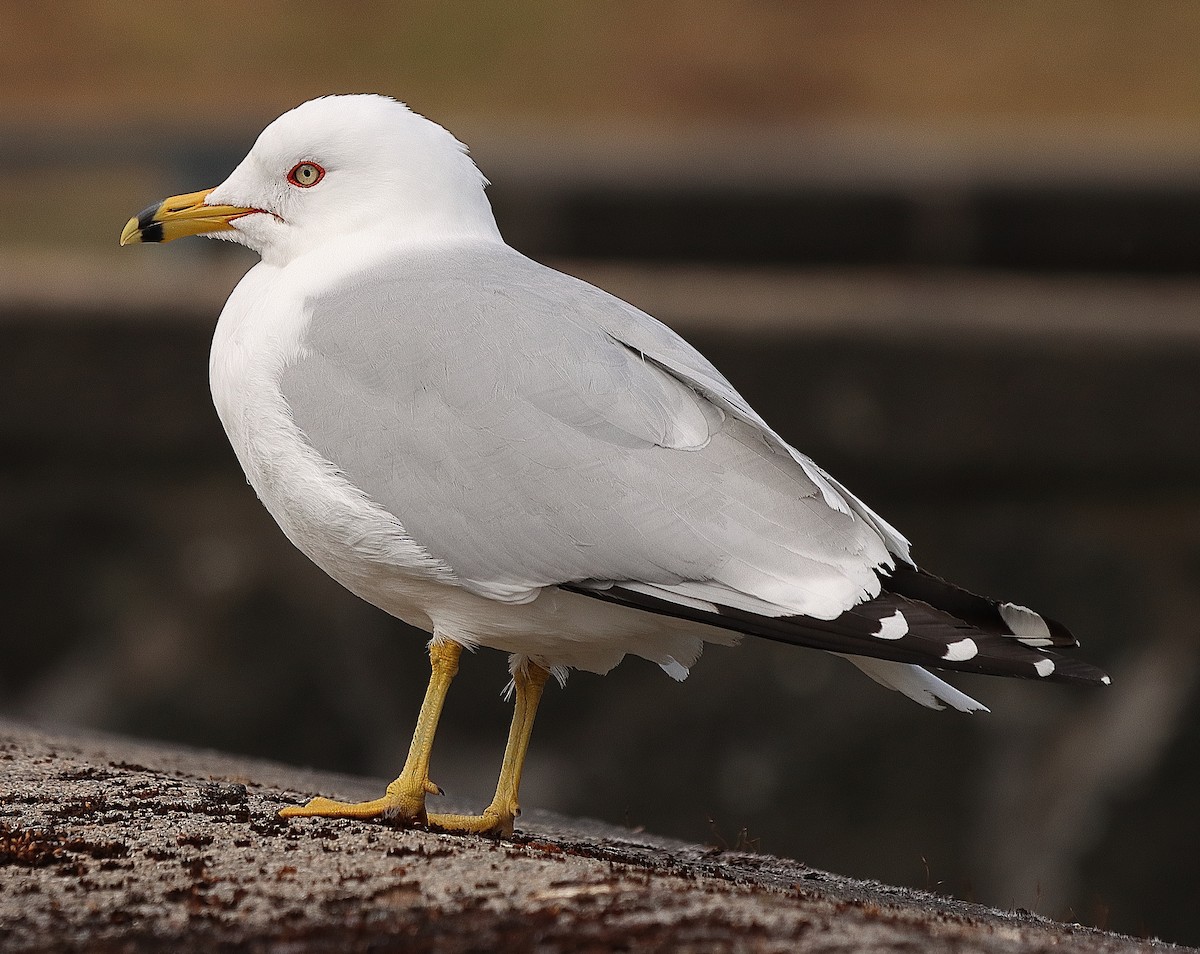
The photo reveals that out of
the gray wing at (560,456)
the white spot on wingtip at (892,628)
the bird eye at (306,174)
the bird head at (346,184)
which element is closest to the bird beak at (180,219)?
the bird head at (346,184)

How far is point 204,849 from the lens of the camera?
2850mm

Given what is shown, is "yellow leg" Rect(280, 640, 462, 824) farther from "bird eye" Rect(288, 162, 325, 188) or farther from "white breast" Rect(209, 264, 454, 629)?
"bird eye" Rect(288, 162, 325, 188)

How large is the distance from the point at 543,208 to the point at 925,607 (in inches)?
263

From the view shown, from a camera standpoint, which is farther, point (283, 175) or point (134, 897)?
point (283, 175)

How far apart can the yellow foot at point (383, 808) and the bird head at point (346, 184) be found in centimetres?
128

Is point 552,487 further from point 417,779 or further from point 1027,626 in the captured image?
point 1027,626

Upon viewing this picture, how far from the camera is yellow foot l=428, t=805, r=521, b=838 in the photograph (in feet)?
11.4

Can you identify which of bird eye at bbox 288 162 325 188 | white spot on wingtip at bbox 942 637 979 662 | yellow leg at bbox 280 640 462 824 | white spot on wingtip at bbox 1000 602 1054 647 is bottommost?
yellow leg at bbox 280 640 462 824

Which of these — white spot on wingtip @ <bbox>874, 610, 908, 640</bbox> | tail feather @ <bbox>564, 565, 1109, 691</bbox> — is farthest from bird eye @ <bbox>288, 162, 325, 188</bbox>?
white spot on wingtip @ <bbox>874, 610, 908, 640</bbox>

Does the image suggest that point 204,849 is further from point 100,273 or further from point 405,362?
point 100,273

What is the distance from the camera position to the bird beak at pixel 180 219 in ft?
12.7

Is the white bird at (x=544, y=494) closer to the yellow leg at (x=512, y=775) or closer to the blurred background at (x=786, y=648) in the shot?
the yellow leg at (x=512, y=775)

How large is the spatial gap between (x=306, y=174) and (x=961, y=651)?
1.96 meters

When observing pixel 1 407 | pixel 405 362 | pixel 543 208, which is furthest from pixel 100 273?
pixel 405 362
